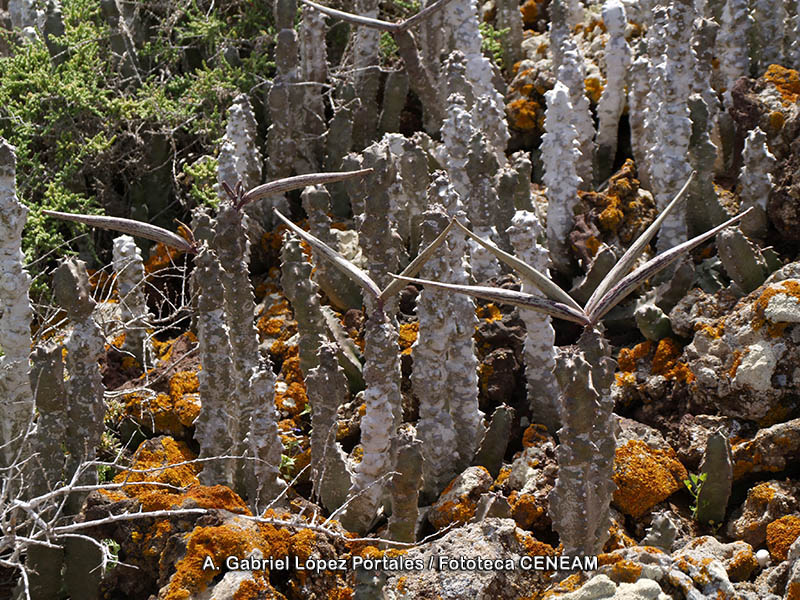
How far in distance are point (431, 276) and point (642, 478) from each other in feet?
5.14

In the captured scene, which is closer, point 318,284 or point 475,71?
point 318,284

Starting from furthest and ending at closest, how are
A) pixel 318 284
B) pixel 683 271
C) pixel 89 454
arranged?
pixel 318 284
pixel 683 271
pixel 89 454

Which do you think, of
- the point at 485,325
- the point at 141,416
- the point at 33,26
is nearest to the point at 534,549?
the point at 485,325

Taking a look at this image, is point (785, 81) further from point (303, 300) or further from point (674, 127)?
point (303, 300)

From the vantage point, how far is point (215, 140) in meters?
9.48

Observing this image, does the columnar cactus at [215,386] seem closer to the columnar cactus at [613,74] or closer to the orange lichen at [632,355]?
the orange lichen at [632,355]

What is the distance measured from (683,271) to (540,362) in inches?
46.2

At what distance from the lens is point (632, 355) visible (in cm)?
720

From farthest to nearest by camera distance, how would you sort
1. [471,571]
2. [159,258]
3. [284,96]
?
[284,96] → [159,258] → [471,571]

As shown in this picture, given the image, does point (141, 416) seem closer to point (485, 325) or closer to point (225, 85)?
point (485, 325)

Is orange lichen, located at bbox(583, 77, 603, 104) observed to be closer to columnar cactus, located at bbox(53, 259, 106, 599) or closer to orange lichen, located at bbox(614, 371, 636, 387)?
orange lichen, located at bbox(614, 371, 636, 387)

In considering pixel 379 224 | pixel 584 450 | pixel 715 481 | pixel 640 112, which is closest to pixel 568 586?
pixel 584 450

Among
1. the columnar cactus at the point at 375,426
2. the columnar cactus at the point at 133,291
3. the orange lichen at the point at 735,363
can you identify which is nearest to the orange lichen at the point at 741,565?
the orange lichen at the point at 735,363

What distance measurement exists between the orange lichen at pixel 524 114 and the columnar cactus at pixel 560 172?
4.52 ft
